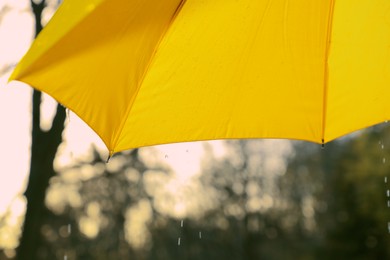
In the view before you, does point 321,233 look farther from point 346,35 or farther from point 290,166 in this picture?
point 346,35

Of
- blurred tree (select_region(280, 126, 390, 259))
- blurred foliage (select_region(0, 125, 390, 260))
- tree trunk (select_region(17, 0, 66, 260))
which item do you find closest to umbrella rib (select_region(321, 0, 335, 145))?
tree trunk (select_region(17, 0, 66, 260))

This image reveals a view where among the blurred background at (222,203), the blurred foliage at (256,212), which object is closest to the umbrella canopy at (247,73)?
the blurred background at (222,203)

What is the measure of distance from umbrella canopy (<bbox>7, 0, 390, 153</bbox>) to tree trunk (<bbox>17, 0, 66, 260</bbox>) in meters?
6.82

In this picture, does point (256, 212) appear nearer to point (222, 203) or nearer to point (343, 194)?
point (222, 203)

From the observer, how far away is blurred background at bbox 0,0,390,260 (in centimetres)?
1485

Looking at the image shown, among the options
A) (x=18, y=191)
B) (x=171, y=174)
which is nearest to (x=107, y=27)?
(x=18, y=191)

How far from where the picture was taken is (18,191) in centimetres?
1202

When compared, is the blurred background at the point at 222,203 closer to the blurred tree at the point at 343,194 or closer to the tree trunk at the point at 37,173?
the blurred tree at the point at 343,194

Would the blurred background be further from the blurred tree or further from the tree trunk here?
the tree trunk

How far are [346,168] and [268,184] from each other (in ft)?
7.95

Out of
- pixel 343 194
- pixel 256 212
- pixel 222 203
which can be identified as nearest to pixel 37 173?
pixel 222 203

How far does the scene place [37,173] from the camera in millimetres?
10102

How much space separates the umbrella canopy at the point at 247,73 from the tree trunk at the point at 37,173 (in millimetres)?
6824

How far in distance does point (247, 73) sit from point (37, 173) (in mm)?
7177
